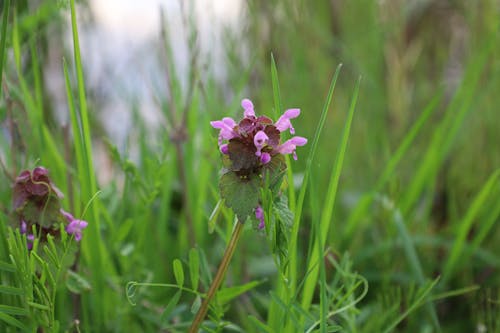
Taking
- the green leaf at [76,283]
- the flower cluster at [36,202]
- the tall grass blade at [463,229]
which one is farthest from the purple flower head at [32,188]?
the tall grass blade at [463,229]

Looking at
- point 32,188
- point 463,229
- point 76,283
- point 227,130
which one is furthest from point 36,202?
A: point 463,229

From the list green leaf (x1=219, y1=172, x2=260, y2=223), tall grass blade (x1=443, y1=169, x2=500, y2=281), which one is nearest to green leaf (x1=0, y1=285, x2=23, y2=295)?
green leaf (x1=219, y1=172, x2=260, y2=223)

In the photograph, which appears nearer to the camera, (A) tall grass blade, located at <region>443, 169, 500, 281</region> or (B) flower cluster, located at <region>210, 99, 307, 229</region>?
(B) flower cluster, located at <region>210, 99, 307, 229</region>

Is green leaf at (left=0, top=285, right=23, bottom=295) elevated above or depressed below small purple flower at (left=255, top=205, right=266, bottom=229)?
below

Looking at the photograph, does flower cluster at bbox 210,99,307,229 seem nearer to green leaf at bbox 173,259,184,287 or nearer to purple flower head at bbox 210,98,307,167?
purple flower head at bbox 210,98,307,167

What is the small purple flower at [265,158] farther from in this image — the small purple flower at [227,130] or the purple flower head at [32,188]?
the purple flower head at [32,188]

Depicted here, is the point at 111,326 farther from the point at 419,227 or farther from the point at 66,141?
the point at 419,227

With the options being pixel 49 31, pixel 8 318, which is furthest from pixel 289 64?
pixel 8 318
